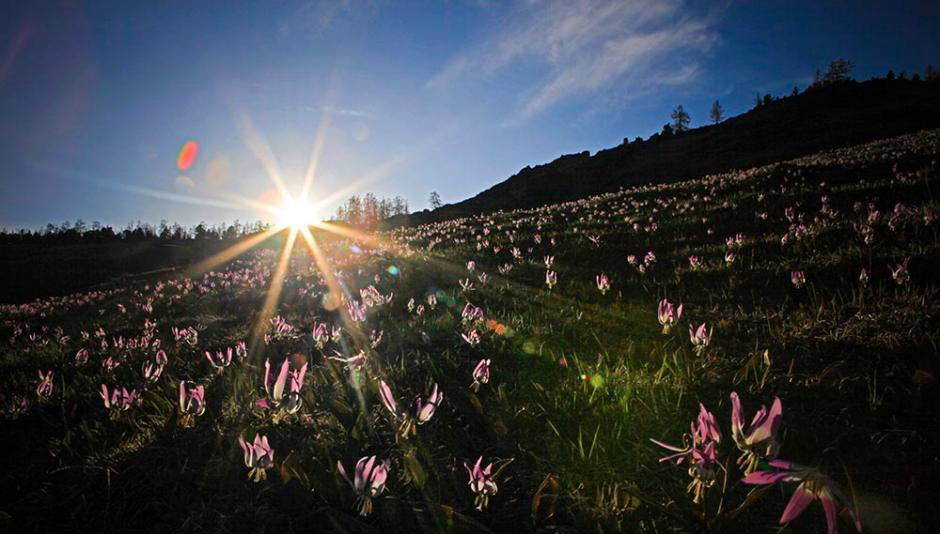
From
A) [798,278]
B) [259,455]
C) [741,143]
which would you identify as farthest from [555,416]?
[741,143]

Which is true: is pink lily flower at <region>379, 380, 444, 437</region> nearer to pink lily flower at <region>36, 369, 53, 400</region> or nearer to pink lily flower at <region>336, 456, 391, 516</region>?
pink lily flower at <region>336, 456, 391, 516</region>

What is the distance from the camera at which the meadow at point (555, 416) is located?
6.34ft

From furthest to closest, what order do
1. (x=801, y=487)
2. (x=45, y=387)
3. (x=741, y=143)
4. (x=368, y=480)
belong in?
(x=741, y=143)
(x=45, y=387)
(x=368, y=480)
(x=801, y=487)

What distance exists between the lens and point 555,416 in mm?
2807

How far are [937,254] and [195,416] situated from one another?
7281 millimetres

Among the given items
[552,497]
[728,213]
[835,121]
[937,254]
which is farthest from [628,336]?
[835,121]

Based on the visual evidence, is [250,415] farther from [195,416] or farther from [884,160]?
[884,160]

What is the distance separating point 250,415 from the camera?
322cm

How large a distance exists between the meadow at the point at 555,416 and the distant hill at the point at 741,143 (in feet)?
167

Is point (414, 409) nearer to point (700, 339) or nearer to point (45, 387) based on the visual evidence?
point (700, 339)

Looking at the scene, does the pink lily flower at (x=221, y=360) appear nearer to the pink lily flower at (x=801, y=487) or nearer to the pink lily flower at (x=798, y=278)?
the pink lily flower at (x=801, y=487)

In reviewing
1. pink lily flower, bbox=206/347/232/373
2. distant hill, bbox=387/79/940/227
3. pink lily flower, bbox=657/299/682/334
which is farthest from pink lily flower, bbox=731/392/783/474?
distant hill, bbox=387/79/940/227

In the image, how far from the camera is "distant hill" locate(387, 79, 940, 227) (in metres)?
48.0

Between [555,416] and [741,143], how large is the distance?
7415 centimetres
